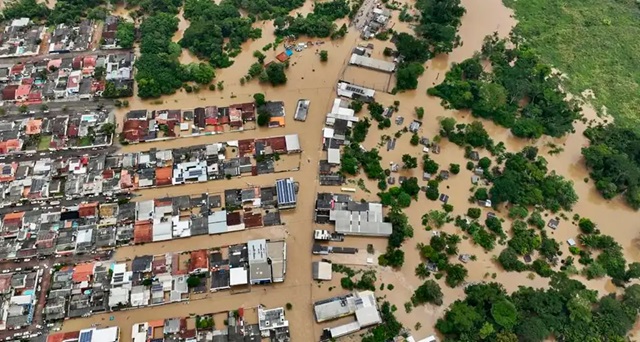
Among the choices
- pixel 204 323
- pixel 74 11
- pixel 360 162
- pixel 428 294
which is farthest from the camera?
pixel 74 11

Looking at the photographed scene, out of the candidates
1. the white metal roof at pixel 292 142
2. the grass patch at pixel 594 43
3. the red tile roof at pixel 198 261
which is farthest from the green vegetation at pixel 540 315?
the grass patch at pixel 594 43

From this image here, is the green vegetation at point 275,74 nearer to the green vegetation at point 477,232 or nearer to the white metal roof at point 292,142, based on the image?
the white metal roof at point 292,142

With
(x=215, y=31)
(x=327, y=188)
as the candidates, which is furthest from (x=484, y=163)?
(x=215, y=31)

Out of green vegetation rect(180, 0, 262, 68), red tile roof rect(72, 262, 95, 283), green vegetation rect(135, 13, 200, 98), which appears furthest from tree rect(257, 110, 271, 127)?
red tile roof rect(72, 262, 95, 283)

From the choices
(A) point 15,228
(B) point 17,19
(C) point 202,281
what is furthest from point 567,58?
(B) point 17,19

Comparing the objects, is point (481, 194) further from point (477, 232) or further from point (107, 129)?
point (107, 129)

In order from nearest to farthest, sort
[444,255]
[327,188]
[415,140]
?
[444,255], [327,188], [415,140]
